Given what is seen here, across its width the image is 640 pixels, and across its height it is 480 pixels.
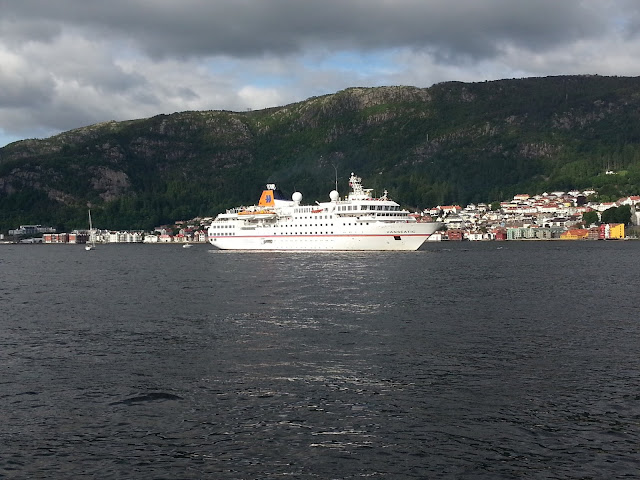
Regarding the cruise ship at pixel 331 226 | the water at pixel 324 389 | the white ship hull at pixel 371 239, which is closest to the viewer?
the water at pixel 324 389

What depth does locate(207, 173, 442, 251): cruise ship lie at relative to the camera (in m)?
119

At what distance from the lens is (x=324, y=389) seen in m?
25.5

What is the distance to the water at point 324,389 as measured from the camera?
1883 cm

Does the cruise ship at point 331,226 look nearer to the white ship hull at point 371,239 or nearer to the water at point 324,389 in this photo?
the white ship hull at point 371,239

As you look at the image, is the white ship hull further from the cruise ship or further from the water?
the water

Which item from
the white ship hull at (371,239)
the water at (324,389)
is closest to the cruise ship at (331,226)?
the white ship hull at (371,239)

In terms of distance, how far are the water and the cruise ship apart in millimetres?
66610

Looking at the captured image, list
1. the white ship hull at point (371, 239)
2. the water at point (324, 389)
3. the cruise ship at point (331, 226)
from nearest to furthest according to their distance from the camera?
the water at point (324, 389) → the white ship hull at point (371, 239) → the cruise ship at point (331, 226)

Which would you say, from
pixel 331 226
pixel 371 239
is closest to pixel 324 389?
pixel 371 239

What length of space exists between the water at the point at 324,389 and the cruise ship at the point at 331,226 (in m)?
66.6

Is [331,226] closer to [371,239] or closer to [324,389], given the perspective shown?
[371,239]

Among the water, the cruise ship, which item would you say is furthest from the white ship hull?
the water

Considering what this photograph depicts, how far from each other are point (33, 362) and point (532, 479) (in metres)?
23.4

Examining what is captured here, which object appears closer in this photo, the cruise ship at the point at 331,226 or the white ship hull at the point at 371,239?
the white ship hull at the point at 371,239
